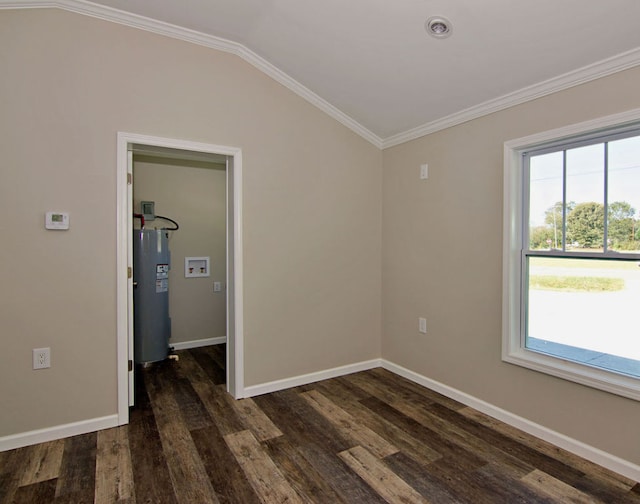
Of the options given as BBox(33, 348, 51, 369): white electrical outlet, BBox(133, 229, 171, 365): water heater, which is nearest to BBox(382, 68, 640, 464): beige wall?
BBox(133, 229, 171, 365): water heater

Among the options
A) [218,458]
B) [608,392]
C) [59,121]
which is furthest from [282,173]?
[608,392]

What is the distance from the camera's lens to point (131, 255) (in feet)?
9.46

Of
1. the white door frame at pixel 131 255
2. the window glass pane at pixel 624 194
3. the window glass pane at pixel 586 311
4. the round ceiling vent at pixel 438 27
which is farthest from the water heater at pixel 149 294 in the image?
the window glass pane at pixel 624 194

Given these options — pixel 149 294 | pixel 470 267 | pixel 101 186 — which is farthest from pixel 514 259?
pixel 149 294

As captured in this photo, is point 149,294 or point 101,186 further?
point 149,294

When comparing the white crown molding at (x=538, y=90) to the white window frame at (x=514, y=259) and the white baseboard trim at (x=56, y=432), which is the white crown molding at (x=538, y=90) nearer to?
the white window frame at (x=514, y=259)

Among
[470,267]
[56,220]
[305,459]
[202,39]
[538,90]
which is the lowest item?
[305,459]

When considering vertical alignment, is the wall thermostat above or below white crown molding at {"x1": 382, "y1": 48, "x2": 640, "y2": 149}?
below

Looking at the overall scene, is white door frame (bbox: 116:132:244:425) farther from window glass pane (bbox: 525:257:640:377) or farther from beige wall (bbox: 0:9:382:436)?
window glass pane (bbox: 525:257:640:377)

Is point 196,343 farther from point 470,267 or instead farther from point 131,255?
point 470,267

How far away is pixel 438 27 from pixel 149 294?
355cm

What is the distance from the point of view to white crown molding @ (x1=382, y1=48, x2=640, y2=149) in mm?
2141

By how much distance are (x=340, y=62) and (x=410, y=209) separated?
1.45m

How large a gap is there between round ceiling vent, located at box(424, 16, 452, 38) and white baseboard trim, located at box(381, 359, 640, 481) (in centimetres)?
265
